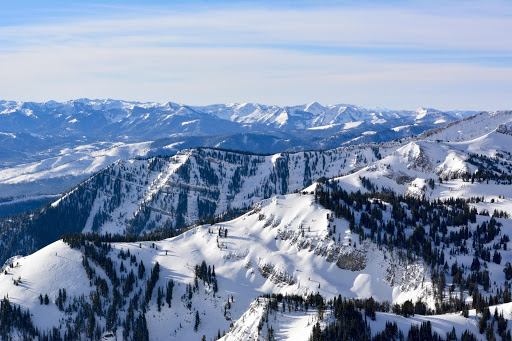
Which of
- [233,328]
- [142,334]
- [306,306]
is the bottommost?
[142,334]

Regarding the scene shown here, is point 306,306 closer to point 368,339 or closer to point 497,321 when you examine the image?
point 368,339

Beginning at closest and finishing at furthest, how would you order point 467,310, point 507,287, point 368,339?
1. point 368,339
2. point 467,310
3. point 507,287

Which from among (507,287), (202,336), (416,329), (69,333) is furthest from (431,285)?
(69,333)

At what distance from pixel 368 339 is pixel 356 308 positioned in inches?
629

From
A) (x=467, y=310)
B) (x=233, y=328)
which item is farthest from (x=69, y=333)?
(x=467, y=310)

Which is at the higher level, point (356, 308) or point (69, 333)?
point (356, 308)

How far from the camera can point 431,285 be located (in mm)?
197125

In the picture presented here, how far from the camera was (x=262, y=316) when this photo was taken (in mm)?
156625

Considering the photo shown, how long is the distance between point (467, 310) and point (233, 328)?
7580 cm

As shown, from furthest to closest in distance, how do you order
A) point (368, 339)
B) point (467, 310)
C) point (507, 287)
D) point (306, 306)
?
point (507, 287), point (306, 306), point (467, 310), point (368, 339)

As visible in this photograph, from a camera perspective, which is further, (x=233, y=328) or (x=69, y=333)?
(x=69, y=333)

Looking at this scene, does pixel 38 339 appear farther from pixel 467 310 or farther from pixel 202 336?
pixel 467 310

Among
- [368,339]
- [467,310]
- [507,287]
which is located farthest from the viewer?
[507,287]

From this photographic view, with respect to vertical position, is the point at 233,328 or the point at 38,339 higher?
the point at 233,328
